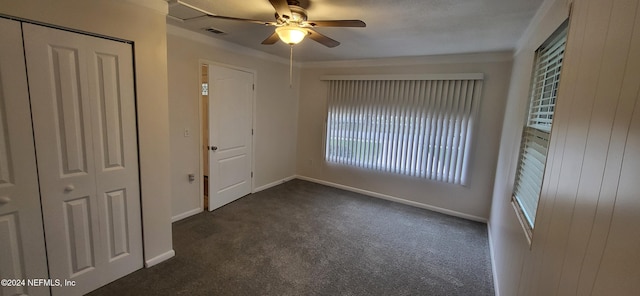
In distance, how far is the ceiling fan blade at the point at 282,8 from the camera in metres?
1.72

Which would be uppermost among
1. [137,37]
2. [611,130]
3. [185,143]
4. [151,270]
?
[137,37]

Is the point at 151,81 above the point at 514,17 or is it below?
below

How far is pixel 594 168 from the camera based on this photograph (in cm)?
85

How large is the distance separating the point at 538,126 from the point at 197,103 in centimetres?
343

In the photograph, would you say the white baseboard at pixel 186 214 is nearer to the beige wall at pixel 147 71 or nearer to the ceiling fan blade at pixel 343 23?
the beige wall at pixel 147 71

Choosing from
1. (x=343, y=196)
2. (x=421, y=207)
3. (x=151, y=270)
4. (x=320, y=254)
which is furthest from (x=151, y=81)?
(x=421, y=207)

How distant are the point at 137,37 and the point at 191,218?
2237mm

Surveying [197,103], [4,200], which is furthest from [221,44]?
[4,200]

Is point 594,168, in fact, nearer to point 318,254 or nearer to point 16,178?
point 318,254

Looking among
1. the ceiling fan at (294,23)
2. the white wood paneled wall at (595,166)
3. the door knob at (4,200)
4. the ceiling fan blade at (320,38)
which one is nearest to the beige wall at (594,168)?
the white wood paneled wall at (595,166)

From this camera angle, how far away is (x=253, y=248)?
2.77 m

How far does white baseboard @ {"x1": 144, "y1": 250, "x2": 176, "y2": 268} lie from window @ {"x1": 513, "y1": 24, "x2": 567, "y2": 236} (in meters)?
2.90

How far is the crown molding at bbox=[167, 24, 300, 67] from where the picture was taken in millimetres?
2990

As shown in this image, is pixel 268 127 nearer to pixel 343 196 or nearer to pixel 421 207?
Result: pixel 343 196
